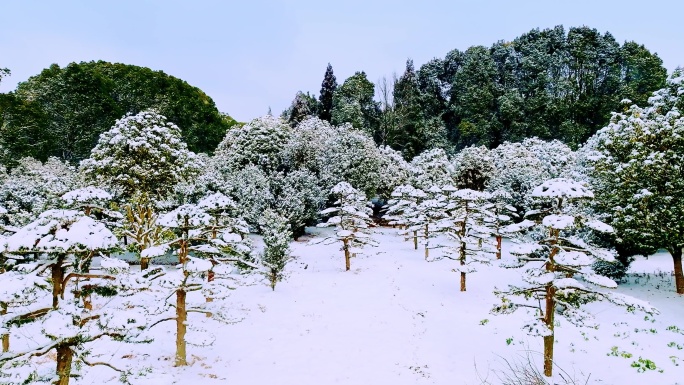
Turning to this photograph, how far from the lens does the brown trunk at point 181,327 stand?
35.3ft

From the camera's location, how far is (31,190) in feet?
77.9

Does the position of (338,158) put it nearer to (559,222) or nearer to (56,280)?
(559,222)

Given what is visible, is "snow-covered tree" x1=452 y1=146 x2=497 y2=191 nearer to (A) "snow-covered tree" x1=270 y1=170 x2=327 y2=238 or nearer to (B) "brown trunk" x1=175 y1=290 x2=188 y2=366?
(A) "snow-covered tree" x1=270 y1=170 x2=327 y2=238

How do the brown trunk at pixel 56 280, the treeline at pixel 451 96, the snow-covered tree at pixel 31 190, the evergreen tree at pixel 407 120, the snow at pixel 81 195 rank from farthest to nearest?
1. the evergreen tree at pixel 407 120
2. the treeline at pixel 451 96
3. the snow-covered tree at pixel 31 190
4. the snow at pixel 81 195
5. the brown trunk at pixel 56 280

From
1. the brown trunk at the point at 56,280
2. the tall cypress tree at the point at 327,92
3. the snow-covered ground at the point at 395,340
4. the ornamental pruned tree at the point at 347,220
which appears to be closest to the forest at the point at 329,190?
the brown trunk at the point at 56,280

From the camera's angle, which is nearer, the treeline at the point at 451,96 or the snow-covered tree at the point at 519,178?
the snow-covered tree at the point at 519,178

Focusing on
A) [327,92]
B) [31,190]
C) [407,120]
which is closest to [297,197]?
[31,190]

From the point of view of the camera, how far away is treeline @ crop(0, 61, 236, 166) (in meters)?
32.9

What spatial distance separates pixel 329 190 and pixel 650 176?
798 inches

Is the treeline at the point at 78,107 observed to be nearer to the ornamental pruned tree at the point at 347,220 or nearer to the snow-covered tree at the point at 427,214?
the ornamental pruned tree at the point at 347,220

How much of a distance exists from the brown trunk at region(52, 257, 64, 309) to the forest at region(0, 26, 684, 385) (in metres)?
0.02

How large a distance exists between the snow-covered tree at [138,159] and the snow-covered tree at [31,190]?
248 cm

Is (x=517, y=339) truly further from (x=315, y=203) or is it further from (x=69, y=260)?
(x=315, y=203)

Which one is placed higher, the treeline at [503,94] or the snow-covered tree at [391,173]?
the treeline at [503,94]
